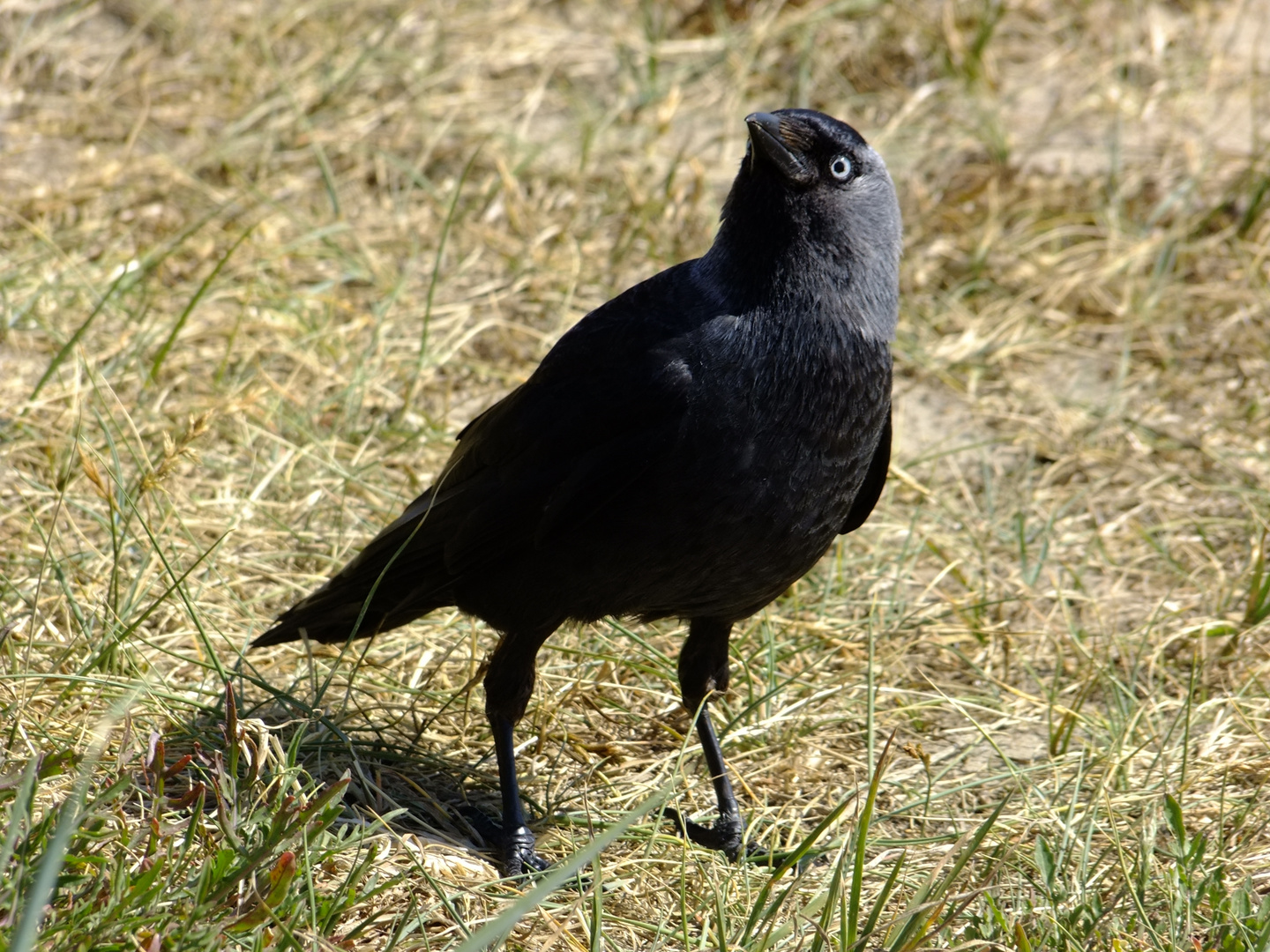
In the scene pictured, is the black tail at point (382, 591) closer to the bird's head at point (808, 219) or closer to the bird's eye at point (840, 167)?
the bird's head at point (808, 219)

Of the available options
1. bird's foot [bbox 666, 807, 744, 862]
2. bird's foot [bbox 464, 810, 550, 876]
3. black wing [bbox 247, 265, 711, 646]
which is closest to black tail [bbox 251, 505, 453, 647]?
black wing [bbox 247, 265, 711, 646]

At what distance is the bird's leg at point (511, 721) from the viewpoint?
3.06 metres

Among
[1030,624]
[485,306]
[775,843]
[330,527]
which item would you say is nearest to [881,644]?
[1030,624]

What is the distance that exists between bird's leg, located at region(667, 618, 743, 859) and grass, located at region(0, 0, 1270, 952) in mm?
97

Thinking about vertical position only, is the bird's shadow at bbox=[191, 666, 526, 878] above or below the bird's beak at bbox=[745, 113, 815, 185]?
below

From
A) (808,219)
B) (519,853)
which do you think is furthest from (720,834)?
(808,219)

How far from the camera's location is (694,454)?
9.04 ft

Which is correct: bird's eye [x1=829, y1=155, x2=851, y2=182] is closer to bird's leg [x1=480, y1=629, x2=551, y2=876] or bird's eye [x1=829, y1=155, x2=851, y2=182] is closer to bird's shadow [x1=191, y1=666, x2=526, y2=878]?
bird's leg [x1=480, y1=629, x2=551, y2=876]

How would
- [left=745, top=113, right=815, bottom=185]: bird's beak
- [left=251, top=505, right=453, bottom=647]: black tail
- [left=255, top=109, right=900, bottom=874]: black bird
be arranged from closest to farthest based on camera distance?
[left=255, top=109, right=900, bottom=874]: black bird, [left=745, top=113, right=815, bottom=185]: bird's beak, [left=251, top=505, right=453, bottom=647]: black tail

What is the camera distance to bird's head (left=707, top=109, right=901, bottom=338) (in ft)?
9.80

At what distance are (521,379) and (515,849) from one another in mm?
2158

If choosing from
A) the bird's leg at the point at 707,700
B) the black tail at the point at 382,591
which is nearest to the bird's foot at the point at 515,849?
the bird's leg at the point at 707,700

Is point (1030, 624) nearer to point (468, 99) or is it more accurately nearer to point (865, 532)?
point (865, 532)

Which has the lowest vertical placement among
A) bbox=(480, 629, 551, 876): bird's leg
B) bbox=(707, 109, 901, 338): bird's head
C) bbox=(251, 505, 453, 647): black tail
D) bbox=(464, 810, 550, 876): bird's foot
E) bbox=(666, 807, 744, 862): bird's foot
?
bbox=(666, 807, 744, 862): bird's foot
